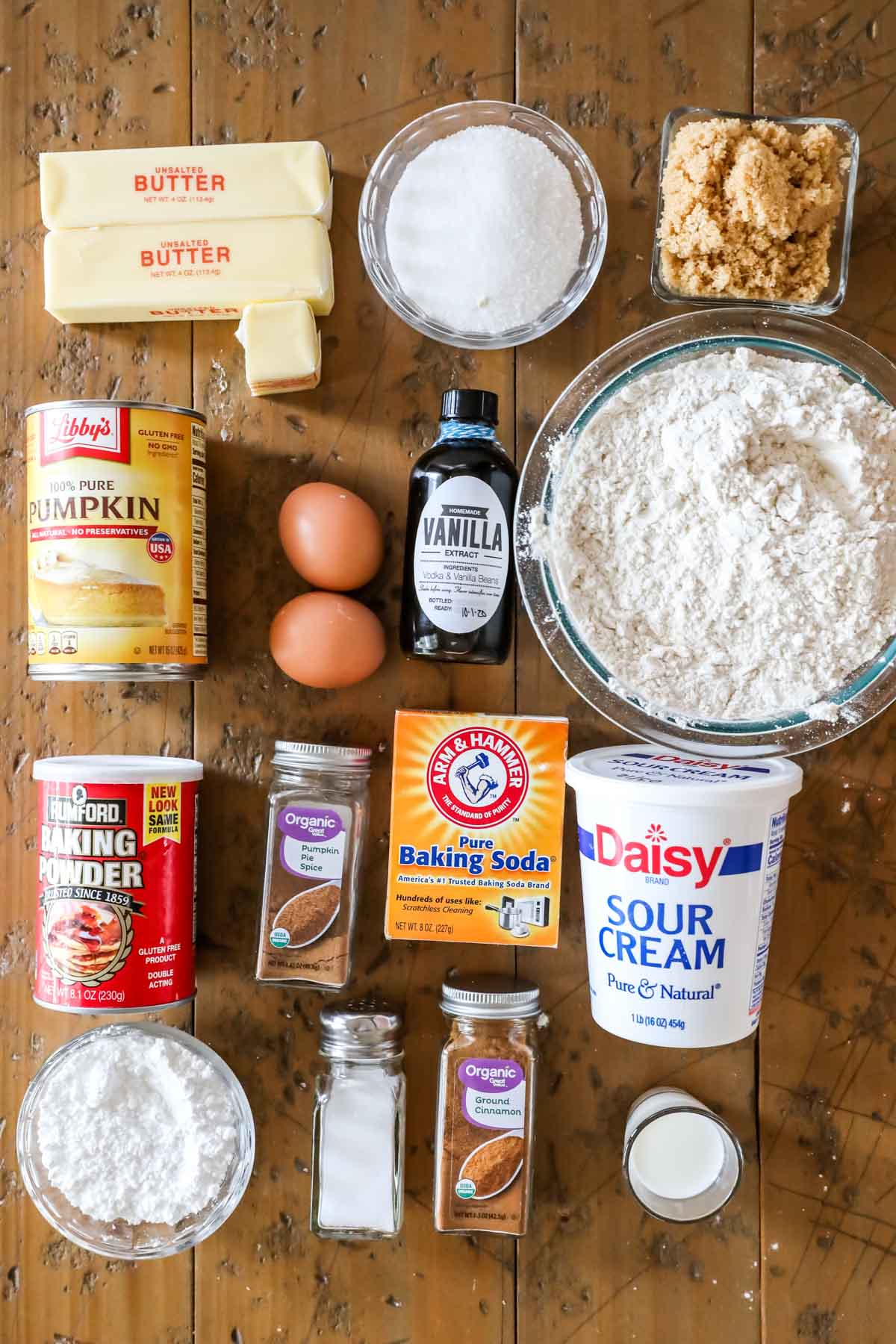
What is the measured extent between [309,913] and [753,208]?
72cm

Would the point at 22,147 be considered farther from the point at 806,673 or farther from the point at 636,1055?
the point at 636,1055

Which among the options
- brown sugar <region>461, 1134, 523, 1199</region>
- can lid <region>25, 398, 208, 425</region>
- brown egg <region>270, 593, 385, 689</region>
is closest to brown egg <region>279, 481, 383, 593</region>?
brown egg <region>270, 593, 385, 689</region>

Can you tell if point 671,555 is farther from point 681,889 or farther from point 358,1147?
point 358,1147

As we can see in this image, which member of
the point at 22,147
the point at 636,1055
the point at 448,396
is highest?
the point at 22,147

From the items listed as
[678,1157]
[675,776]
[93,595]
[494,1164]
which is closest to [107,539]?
[93,595]

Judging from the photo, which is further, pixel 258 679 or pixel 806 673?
pixel 258 679

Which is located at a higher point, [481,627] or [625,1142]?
[481,627]

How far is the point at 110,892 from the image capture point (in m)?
0.83

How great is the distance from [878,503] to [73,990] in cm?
79

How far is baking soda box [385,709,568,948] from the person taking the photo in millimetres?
890

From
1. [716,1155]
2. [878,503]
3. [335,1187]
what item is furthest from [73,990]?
[878,503]

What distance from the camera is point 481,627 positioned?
2.84ft

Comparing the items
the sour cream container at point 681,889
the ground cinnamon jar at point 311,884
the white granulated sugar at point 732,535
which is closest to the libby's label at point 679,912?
the sour cream container at point 681,889

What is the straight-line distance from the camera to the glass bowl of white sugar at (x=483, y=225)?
875 mm
